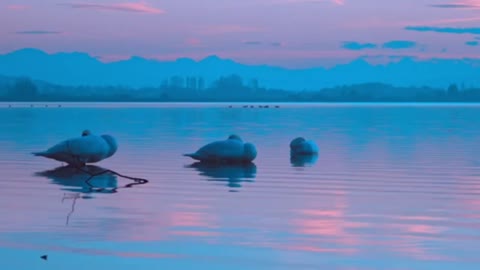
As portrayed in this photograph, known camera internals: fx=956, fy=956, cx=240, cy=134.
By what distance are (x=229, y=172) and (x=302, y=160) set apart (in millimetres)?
5038

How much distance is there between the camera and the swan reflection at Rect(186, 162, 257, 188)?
23.4 m

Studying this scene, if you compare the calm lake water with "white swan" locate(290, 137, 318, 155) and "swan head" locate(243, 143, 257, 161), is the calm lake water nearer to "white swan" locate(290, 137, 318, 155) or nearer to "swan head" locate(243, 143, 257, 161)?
"swan head" locate(243, 143, 257, 161)

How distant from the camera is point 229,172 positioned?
1011 inches

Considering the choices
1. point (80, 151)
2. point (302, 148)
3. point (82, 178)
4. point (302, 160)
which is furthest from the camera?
point (302, 148)

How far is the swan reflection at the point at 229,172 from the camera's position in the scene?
23375mm

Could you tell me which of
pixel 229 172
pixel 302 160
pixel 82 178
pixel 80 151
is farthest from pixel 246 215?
pixel 302 160

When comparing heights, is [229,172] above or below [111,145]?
below

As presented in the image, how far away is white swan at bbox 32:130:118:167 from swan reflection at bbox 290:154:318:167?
5.76 m

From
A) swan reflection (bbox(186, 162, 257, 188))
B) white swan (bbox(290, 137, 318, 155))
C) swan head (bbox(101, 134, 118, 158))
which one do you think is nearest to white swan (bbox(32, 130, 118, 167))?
swan head (bbox(101, 134, 118, 158))

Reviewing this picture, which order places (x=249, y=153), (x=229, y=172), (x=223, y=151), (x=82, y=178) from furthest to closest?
(x=249, y=153) < (x=223, y=151) < (x=229, y=172) < (x=82, y=178)

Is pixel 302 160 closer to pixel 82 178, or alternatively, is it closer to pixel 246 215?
pixel 82 178

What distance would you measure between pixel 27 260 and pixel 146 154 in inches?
788

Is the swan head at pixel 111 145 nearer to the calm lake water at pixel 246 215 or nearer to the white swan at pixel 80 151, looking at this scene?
the white swan at pixel 80 151

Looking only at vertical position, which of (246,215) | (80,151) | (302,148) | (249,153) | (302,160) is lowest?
(302,160)
